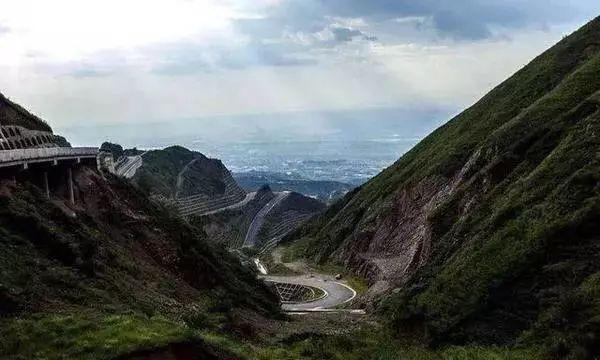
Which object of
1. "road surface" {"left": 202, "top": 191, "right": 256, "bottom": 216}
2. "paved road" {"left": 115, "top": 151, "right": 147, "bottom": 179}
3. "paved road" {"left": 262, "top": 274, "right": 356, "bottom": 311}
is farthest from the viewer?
"road surface" {"left": 202, "top": 191, "right": 256, "bottom": 216}

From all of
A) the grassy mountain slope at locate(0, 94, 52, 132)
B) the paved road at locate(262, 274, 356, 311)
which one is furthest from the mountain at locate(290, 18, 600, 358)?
the grassy mountain slope at locate(0, 94, 52, 132)

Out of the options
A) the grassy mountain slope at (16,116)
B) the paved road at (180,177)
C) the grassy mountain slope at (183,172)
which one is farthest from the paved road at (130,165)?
the grassy mountain slope at (16,116)

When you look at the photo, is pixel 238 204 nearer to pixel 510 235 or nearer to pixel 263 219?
pixel 263 219

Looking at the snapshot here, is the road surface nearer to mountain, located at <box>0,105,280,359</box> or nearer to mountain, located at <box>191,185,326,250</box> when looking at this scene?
mountain, located at <box>191,185,326,250</box>

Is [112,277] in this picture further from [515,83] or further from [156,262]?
[515,83]

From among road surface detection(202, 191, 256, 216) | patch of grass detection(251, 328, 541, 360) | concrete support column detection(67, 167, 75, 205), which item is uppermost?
concrete support column detection(67, 167, 75, 205)

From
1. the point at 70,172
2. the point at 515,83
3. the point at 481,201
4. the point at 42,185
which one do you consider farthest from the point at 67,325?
the point at 515,83

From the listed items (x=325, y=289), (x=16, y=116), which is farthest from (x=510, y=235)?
(x=16, y=116)
